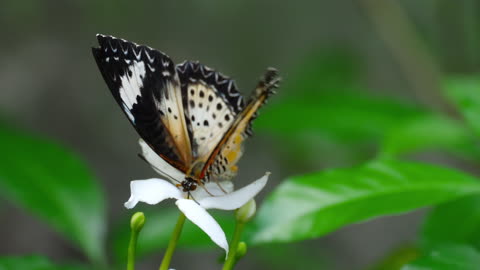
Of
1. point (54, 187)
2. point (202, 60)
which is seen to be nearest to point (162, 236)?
point (54, 187)

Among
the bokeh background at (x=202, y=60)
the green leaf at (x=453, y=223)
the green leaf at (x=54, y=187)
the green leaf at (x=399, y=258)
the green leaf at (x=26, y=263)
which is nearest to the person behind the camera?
the green leaf at (x=26, y=263)

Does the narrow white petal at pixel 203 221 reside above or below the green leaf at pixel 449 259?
below

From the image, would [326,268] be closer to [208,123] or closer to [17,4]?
[208,123]

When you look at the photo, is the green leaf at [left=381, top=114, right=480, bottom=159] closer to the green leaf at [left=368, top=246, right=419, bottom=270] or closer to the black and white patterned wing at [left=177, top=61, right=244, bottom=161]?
the green leaf at [left=368, top=246, right=419, bottom=270]

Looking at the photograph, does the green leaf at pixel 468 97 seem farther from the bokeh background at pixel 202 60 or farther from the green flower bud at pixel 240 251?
the bokeh background at pixel 202 60

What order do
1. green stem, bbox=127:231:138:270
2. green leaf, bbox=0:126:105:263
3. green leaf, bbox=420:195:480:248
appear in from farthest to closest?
green leaf, bbox=0:126:105:263, green leaf, bbox=420:195:480:248, green stem, bbox=127:231:138:270

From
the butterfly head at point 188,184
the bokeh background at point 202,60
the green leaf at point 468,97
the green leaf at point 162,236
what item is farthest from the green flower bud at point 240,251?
the bokeh background at point 202,60

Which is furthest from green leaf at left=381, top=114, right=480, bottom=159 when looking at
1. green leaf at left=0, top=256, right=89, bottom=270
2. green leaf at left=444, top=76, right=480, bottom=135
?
green leaf at left=0, top=256, right=89, bottom=270
